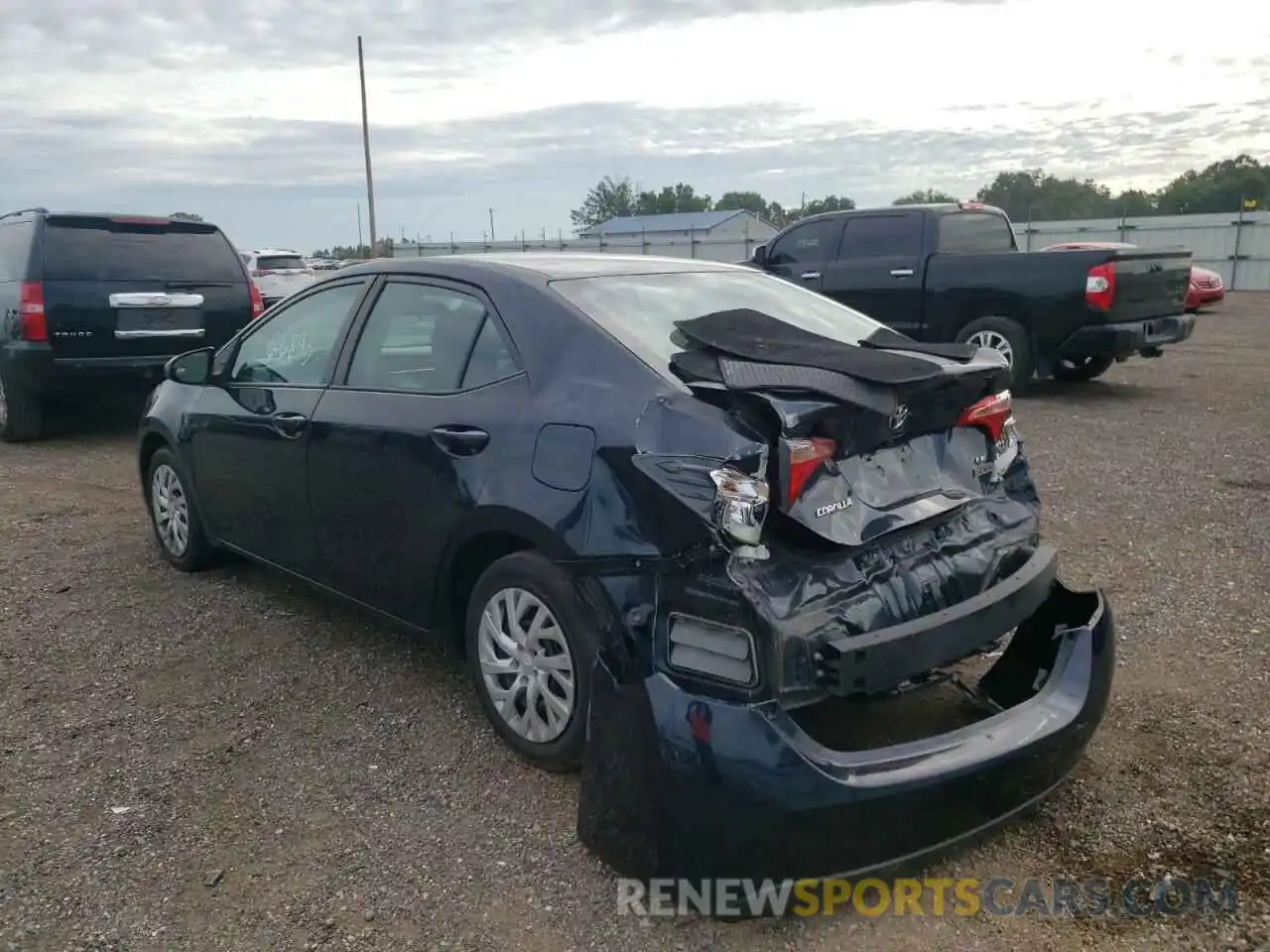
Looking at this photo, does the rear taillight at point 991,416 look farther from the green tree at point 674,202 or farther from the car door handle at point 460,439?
the green tree at point 674,202

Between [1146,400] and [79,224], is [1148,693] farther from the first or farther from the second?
[79,224]

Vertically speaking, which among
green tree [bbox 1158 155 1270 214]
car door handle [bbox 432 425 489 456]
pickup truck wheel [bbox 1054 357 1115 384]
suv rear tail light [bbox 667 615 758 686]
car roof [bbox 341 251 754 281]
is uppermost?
green tree [bbox 1158 155 1270 214]

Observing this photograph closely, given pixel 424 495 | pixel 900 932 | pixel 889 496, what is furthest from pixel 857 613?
pixel 424 495

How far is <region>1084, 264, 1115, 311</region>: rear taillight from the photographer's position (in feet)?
30.5

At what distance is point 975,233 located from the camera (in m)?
10.8

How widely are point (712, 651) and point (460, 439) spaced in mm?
1211

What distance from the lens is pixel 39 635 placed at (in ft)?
15.1

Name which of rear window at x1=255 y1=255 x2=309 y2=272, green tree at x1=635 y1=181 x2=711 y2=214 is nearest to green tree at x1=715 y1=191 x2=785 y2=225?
green tree at x1=635 y1=181 x2=711 y2=214

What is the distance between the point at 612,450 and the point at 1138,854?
70.0 inches

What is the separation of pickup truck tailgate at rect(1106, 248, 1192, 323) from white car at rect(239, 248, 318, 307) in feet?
43.6

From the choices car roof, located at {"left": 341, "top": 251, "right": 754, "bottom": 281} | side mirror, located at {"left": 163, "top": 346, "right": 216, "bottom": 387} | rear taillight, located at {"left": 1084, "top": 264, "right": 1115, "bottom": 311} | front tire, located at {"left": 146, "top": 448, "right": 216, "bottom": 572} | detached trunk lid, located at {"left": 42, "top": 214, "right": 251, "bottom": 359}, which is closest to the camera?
car roof, located at {"left": 341, "top": 251, "right": 754, "bottom": 281}

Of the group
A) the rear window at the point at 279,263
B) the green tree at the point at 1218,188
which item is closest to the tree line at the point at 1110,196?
the green tree at the point at 1218,188

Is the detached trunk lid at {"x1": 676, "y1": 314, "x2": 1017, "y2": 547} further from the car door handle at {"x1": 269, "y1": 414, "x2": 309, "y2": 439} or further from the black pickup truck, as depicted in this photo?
the black pickup truck

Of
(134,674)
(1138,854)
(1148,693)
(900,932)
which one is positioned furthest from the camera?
(134,674)
